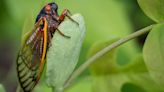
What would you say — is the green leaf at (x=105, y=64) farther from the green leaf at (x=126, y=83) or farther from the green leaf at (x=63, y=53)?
the green leaf at (x=63, y=53)

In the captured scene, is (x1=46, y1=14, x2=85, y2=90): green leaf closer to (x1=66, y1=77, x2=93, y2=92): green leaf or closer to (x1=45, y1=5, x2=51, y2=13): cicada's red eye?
(x1=45, y1=5, x2=51, y2=13): cicada's red eye

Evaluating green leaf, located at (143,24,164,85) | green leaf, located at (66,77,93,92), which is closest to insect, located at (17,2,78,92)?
green leaf, located at (143,24,164,85)

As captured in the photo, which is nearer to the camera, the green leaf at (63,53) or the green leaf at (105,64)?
the green leaf at (63,53)

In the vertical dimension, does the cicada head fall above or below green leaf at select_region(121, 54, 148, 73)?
above

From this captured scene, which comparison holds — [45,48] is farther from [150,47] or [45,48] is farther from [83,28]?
[150,47]

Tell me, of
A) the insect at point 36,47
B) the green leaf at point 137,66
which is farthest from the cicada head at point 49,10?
the green leaf at point 137,66

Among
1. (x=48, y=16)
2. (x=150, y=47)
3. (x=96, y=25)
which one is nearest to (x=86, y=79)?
(x=96, y=25)
